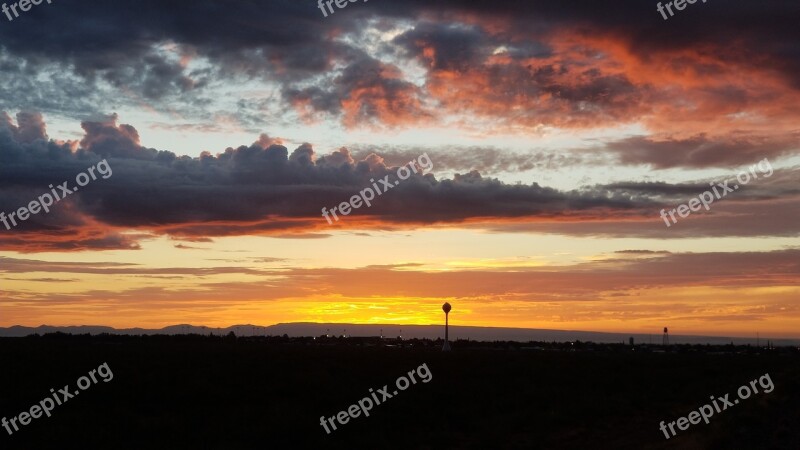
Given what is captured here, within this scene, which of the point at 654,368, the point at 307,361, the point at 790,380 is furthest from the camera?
the point at 307,361

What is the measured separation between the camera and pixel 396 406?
3050 centimetres

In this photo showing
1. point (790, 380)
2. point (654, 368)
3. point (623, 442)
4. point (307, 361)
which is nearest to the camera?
point (623, 442)

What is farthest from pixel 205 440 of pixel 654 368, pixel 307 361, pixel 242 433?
pixel 654 368

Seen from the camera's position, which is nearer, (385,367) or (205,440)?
(205,440)

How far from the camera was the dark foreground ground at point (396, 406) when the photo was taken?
24422 mm

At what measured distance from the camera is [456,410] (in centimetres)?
3012

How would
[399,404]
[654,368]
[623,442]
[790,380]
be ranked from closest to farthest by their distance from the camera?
[623,442]
[790,380]
[399,404]
[654,368]

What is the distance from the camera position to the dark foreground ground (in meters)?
24.4

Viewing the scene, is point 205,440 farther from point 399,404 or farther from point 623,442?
point 623,442

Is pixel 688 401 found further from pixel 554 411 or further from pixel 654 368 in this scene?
pixel 654 368

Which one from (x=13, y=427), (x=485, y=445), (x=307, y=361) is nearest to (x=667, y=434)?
(x=485, y=445)

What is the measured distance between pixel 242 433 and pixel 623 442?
37.0 feet

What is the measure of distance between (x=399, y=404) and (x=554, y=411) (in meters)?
5.58

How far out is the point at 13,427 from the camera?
2584cm
